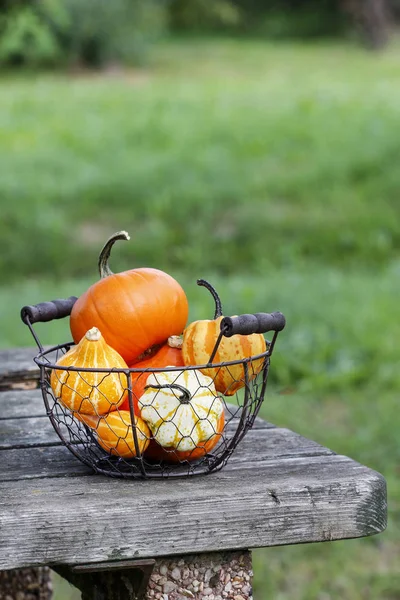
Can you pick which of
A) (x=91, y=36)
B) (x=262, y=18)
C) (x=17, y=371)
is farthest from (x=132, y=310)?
(x=262, y=18)

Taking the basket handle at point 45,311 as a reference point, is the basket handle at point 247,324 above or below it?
above

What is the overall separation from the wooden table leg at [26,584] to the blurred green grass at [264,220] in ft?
1.91

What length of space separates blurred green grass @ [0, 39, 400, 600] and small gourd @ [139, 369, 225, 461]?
1511 millimetres

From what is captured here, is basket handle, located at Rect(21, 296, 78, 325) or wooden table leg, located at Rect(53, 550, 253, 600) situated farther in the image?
basket handle, located at Rect(21, 296, 78, 325)

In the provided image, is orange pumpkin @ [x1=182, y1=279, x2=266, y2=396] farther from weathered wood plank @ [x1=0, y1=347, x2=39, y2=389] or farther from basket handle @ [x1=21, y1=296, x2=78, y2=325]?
weathered wood plank @ [x1=0, y1=347, x2=39, y2=389]

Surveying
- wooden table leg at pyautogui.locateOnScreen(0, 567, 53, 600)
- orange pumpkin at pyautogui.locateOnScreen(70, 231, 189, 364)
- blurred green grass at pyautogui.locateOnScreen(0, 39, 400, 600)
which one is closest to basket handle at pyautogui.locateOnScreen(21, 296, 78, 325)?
orange pumpkin at pyautogui.locateOnScreen(70, 231, 189, 364)

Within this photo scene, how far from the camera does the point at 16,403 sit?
6.27ft

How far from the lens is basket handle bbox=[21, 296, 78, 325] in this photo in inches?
59.5

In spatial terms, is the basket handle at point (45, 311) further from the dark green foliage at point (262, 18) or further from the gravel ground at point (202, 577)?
the dark green foliage at point (262, 18)

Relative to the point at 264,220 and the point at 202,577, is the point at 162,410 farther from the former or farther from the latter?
the point at 264,220

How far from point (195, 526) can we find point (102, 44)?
14151 millimetres

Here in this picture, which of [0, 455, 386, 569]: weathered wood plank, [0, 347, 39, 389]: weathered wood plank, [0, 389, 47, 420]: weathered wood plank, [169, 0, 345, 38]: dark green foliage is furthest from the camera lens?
[169, 0, 345, 38]: dark green foliage

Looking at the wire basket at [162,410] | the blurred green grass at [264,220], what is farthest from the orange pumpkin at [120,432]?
the blurred green grass at [264,220]

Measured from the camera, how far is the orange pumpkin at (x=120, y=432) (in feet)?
4.43
